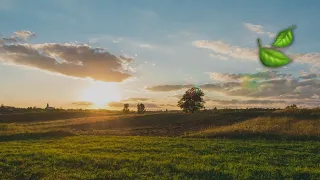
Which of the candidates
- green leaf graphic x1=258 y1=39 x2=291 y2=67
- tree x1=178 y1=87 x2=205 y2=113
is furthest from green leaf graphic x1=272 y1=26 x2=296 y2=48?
tree x1=178 y1=87 x2=205 y2=113

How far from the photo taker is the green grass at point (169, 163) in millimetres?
17656

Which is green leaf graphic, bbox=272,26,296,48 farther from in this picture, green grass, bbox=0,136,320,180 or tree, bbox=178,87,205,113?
tree, bbox=178,87,205,113

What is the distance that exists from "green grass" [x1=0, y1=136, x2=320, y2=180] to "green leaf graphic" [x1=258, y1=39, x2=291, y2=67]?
16162mm

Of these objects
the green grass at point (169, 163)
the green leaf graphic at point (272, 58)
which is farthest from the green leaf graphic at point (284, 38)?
the green grass at point (169, 163)

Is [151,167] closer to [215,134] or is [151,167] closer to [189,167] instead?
[189,167]

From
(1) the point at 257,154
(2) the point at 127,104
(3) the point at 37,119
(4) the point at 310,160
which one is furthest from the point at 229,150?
(2) the point at 127,104

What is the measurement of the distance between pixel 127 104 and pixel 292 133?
9633cm

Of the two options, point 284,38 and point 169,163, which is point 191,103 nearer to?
point 169,163

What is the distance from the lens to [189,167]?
1900 centimetres

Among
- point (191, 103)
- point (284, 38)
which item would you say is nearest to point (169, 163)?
point (284, 38)

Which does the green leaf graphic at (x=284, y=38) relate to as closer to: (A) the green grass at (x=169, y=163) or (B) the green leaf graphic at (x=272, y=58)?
(B) the green leaf graphic at (x=272, y=58)

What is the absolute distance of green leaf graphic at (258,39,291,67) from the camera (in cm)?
116

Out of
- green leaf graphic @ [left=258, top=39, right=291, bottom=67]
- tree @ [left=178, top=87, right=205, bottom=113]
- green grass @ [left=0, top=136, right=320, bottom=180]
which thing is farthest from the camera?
tree @ [left=178, top=87, right=205, bottom=113]

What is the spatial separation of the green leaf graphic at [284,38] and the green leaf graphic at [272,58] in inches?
1.0
